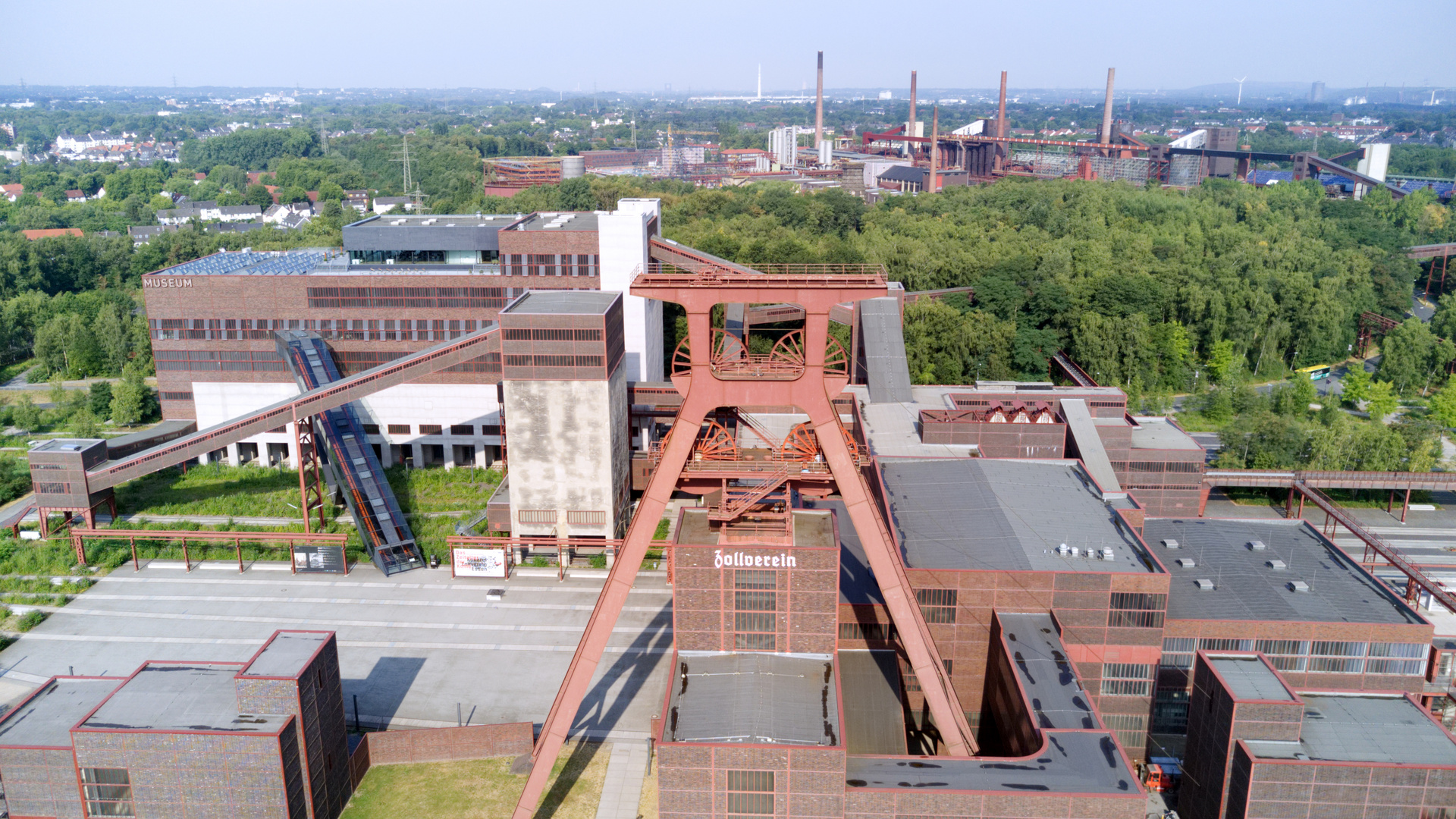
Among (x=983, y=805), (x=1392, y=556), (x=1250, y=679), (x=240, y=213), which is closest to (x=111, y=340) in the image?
(x=240, y=213)

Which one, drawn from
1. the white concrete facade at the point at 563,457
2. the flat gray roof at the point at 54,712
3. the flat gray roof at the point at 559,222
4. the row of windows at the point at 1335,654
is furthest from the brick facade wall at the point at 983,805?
the flat gray roof at the point at 559,222

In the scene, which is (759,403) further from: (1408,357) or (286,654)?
(1408,357)

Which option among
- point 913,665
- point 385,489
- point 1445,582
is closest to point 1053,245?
point 1445,582

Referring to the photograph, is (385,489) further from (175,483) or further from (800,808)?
(800,808)

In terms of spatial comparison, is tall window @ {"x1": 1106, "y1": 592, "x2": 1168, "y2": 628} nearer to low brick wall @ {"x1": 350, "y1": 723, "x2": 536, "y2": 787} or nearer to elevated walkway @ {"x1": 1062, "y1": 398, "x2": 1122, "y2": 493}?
elevated walkway @ {"x1": 1062, "y1": 398, "x2": 1122, "y2": 493}

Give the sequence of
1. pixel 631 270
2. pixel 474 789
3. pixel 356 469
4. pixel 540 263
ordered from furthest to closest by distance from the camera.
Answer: pixel 631 270 → pixel 540 263 → pixel 356 469 → pixel 474 789

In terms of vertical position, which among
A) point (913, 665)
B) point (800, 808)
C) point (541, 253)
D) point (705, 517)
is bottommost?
point (800, 808)
